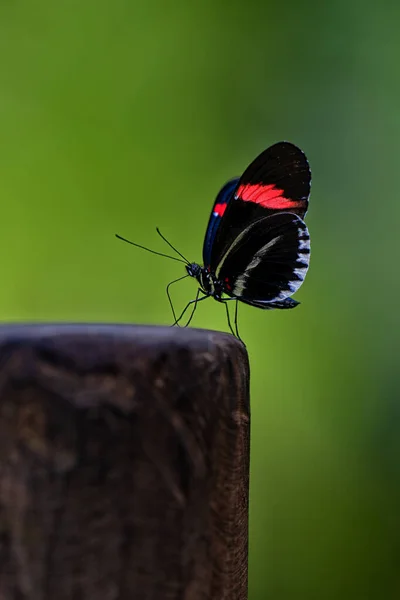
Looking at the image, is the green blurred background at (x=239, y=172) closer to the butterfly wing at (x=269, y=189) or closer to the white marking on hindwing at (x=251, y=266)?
the white marking on hindwing at (x=251, y=266)

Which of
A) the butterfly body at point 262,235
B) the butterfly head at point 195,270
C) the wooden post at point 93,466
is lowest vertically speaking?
the wooden post at point 93,466

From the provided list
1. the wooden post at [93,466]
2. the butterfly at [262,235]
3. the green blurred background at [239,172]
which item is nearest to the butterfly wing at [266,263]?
the butterfly at [262,235]

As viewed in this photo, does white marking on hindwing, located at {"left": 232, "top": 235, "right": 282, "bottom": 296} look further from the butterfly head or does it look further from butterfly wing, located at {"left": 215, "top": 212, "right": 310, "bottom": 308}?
the butterfly head

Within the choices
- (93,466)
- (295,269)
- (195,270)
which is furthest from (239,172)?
(93,466)

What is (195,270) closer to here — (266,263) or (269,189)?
(266,263)

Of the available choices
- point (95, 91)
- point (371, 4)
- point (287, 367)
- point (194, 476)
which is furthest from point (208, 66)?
point (194, 476)

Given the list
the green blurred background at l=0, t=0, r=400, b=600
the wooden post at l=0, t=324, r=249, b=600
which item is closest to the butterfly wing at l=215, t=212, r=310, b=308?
the green blurred background at l=0, t=0, r=400, b=600
